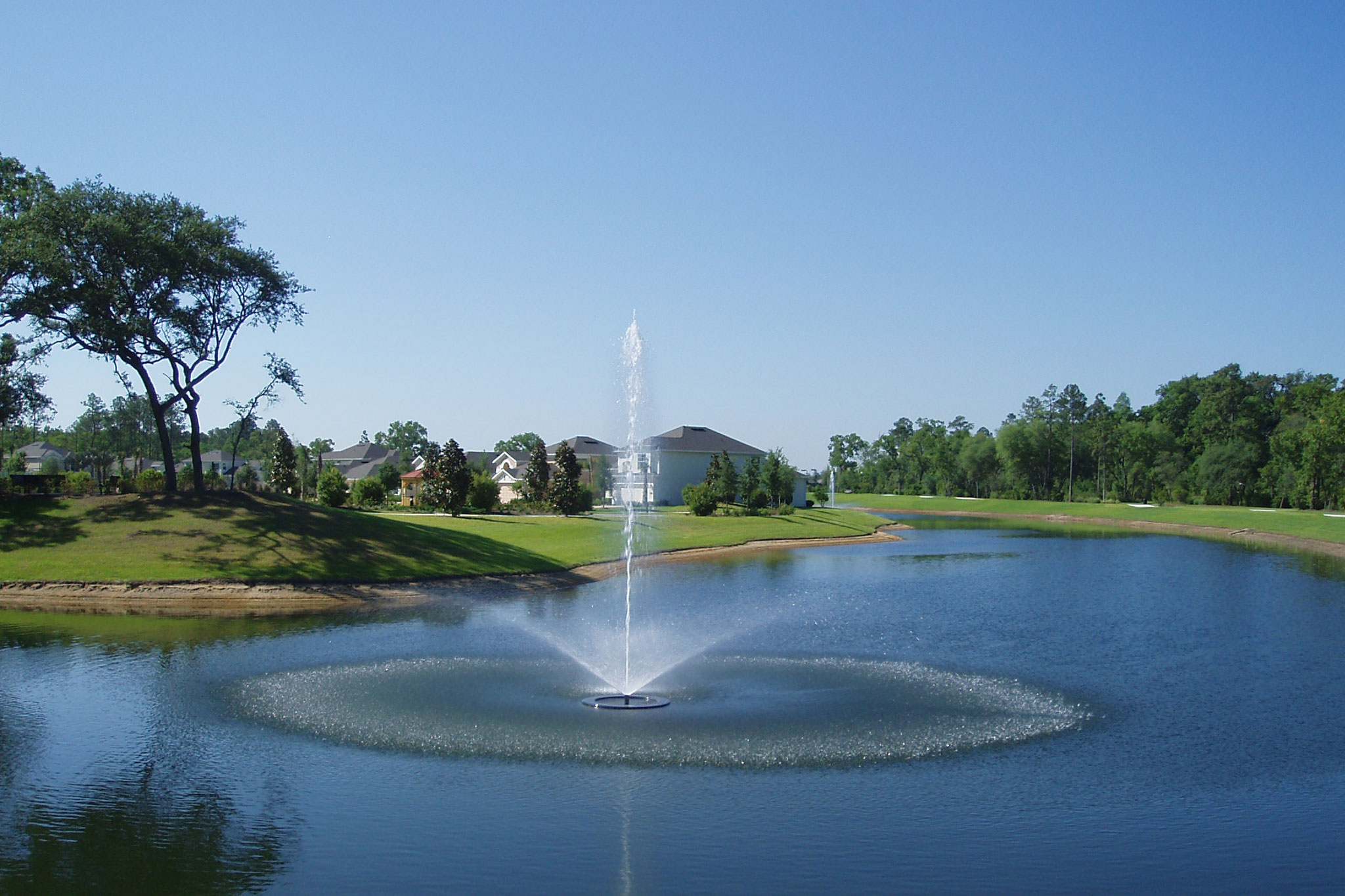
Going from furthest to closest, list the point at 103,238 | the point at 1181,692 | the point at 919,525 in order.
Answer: the point at 919,525 → the point at 103,238 → the point at 1181,692

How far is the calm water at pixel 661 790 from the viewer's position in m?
11.1

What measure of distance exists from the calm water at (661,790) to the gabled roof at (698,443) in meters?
68.4

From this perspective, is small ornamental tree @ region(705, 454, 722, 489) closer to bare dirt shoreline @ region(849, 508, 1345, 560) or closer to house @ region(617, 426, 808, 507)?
house @ region(617, 426, 808, 507)

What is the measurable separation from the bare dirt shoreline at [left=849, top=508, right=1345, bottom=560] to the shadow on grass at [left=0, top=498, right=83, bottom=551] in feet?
217

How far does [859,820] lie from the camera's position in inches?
499

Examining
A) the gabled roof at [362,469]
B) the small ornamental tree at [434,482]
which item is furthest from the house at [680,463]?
the gabled roof at [362,469]

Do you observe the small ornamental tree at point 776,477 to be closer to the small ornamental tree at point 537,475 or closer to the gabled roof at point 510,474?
the small ornamental tree at point 537,475

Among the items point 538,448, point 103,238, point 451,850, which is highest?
point 103,238

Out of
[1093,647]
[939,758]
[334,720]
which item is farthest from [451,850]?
[1093,647]

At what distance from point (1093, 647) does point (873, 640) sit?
19.5 feet

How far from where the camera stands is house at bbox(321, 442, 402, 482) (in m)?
122

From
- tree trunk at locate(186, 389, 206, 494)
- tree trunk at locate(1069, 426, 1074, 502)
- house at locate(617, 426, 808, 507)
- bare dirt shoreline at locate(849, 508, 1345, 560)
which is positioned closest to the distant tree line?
tree trunk at locate(1069, 426, 1074, 502)

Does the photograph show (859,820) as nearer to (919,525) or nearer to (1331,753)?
(1331,753)

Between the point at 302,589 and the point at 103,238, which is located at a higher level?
the point at 103,238
